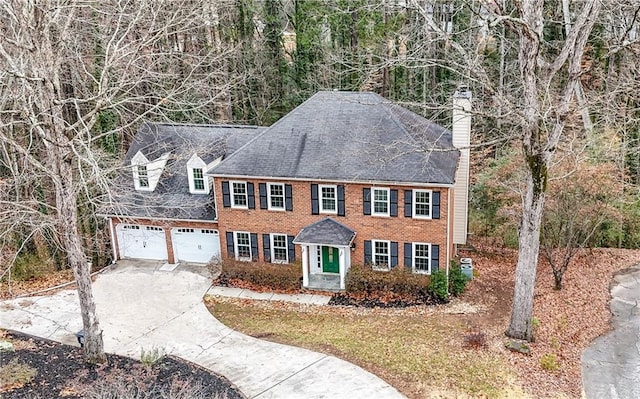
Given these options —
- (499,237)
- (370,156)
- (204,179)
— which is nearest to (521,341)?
(370,156)

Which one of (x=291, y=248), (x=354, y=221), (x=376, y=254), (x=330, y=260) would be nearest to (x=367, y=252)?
(x=376, y=254)

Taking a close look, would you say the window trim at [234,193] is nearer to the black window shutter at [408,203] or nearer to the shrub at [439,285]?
the black window shutter at [408,203]

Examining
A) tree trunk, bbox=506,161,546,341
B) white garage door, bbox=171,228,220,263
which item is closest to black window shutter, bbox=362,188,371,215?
tree trunk, bbox=506,161,546,341

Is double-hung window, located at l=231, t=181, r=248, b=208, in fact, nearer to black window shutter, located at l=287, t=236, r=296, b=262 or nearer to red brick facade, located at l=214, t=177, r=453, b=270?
red brick facade, located at l=214, t=177, r=453, b=270

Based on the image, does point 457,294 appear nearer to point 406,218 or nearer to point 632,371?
point 406,218

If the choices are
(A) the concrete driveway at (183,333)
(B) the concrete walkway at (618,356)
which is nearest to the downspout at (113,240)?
(A) the concrete driveway at (183,333)

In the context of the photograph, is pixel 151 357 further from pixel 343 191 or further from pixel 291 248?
pixel 343 191
